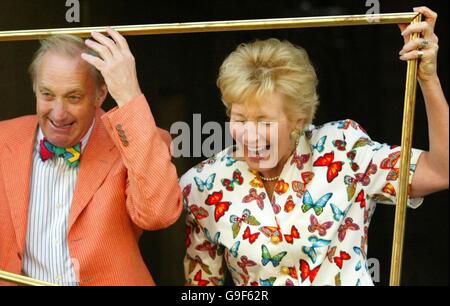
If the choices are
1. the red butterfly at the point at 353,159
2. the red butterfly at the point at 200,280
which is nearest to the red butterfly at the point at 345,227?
the red butterfly at the point at 353,159

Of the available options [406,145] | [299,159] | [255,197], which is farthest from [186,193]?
[406,145]

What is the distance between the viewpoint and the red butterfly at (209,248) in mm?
1760

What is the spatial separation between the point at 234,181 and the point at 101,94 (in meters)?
0.33

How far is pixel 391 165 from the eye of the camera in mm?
1617

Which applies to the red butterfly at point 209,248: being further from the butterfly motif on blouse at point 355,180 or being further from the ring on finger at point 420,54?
the ring on finger at point 420,54

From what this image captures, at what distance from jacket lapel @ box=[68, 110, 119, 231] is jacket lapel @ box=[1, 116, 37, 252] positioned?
0.33 feet

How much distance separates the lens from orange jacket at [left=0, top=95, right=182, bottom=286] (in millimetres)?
1664

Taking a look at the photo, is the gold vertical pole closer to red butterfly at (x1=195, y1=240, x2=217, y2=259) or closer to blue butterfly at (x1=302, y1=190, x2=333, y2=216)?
blue butterfly at (x1=302, y1=190, x2=333, y2=216)

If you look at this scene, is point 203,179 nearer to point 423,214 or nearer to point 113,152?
point 113,152

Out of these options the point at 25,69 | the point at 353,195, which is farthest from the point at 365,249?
the point at 25,69

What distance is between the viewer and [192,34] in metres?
1.78

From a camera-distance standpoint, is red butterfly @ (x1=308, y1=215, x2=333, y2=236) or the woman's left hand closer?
the woman's left hand

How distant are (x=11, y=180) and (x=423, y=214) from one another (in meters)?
1.08

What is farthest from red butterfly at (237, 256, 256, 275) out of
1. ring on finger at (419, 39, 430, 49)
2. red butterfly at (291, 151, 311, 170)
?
ring on finger at (419, 39, 430, 49)
